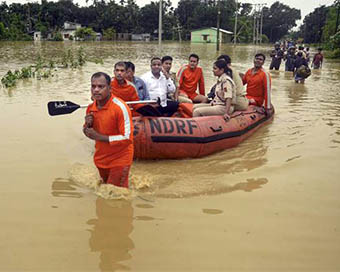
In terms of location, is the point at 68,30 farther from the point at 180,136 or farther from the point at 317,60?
the point at 180,136

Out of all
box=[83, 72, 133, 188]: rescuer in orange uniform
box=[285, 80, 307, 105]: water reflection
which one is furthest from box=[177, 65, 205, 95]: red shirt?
box=[83, 72, 133, 188]: rescuer in orange uniform

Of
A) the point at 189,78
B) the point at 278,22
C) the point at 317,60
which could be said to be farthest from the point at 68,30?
the point at 189,78

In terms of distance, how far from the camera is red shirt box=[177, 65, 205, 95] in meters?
7.77

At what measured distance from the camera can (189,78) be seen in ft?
25.6

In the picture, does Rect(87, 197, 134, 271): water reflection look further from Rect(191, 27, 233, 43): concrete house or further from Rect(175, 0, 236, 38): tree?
Rect(175, 0, 236, 38): tree

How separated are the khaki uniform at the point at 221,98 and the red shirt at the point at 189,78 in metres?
1.53

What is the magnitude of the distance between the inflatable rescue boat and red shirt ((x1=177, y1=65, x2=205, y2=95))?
2026 mm

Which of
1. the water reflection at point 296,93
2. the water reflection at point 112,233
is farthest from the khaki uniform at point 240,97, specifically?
the water reflection at point 296,93

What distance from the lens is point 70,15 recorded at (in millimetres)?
73438

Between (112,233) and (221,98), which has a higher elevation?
(221,98)

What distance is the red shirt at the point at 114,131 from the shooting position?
12.2 ft

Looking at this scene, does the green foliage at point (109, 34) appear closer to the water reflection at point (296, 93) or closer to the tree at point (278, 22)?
the tree at point (278, 22)

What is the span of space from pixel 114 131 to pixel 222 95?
2716 mm

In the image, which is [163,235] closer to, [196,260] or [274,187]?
[196,260]
